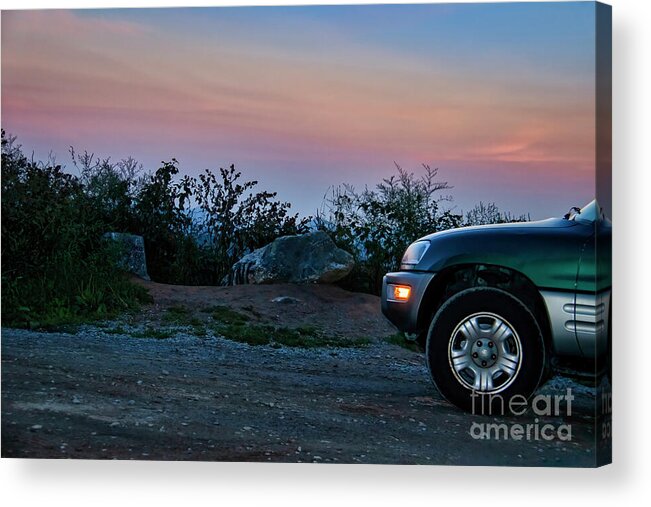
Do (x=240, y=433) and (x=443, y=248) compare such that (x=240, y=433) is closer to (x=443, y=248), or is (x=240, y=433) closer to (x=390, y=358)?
(x=390, y=358)

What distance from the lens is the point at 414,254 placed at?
796cm

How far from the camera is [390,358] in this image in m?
8.25

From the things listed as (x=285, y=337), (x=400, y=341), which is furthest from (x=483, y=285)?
(x=285, y=337)

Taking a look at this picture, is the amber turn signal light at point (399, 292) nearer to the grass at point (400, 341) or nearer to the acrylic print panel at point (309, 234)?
the acrylic print panel at point (309, 234)

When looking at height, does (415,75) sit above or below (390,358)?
above

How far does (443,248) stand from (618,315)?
1.39 meters

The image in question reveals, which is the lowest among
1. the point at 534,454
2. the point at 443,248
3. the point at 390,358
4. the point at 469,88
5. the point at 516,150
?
the point at 534,454

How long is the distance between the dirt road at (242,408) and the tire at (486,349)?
0.62 feet

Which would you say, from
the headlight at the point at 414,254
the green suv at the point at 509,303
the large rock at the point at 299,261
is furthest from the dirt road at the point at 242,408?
the headlight at the point at 414,254

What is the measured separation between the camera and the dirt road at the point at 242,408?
25.2ft

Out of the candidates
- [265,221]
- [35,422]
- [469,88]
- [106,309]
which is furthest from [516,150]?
[35,422]

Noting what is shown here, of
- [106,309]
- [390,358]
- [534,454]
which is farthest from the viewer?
[106,309]

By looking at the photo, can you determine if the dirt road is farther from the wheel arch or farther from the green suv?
the wheel arch

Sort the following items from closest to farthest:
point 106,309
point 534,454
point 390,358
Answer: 1. point 534,454
2. point 390,358
3. point 106,309
